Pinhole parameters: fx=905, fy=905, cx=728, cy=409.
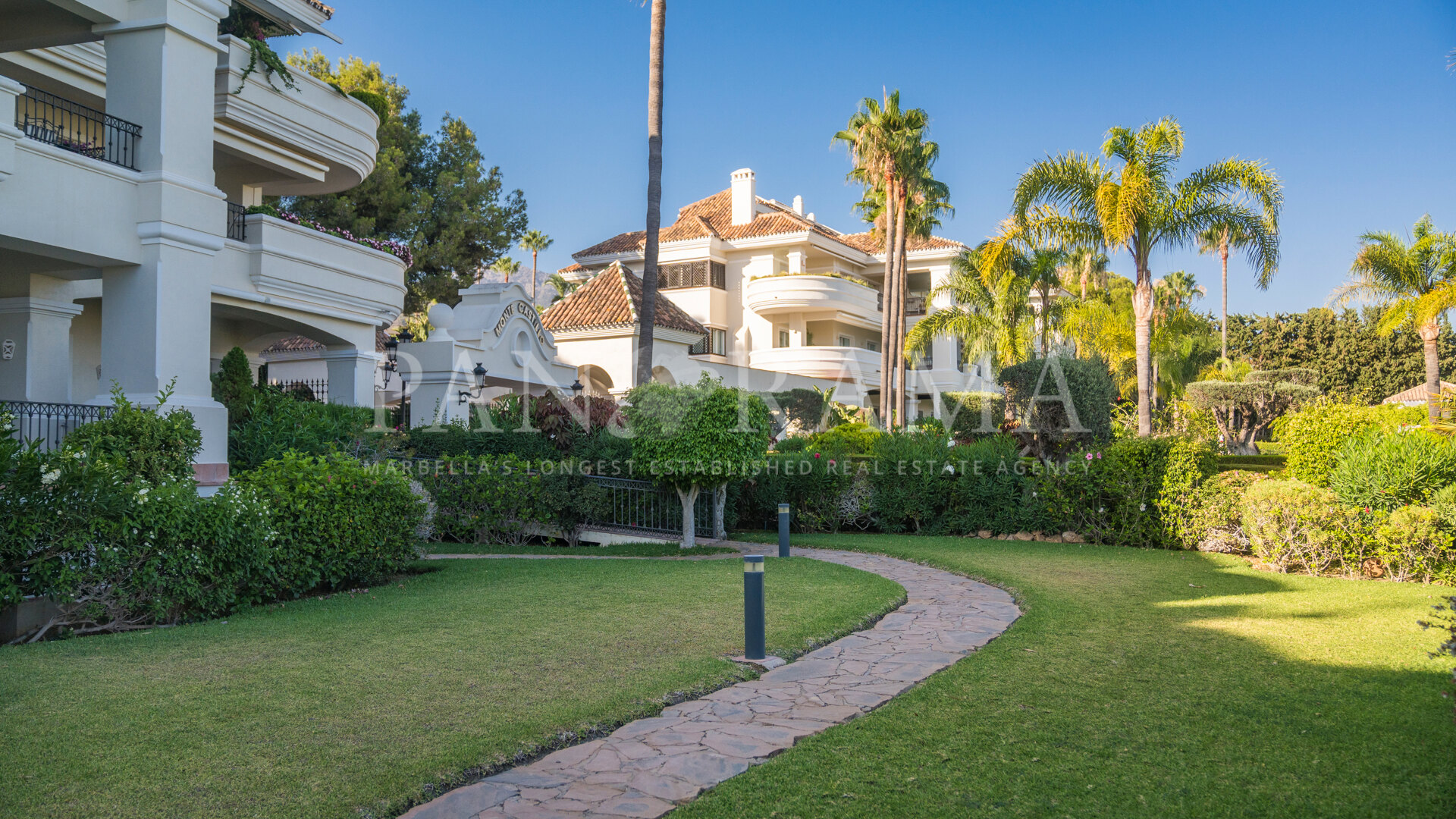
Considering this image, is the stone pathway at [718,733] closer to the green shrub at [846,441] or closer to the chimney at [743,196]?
the green shrub at [846,441]

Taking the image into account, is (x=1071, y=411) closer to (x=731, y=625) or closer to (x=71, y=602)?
(x=731, y=625)

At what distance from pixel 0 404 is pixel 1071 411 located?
19690mm

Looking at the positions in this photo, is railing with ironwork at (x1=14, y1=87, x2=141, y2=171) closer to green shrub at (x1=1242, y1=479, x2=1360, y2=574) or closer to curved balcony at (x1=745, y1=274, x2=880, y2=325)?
green shrub at (x1=1242, y1=479, x2=1360, y2=574)

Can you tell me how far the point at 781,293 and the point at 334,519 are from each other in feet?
92.8

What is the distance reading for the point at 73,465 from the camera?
789cm

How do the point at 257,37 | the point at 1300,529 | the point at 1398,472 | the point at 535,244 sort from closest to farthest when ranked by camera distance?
the point at 1398,472 → the point at 1300,529 → the point at 257,37 → the point at 535,244

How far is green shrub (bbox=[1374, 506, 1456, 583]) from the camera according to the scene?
1051 cm

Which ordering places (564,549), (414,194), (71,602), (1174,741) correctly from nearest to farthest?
(1174,741)
(71,602)
(564,549)
(414,194)

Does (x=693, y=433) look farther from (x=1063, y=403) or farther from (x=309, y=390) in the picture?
(x=1063, y=403)

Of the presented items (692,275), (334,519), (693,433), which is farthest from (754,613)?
(692,275)

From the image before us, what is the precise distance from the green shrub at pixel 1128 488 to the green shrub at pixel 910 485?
1.80 metres

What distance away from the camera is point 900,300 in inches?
1192

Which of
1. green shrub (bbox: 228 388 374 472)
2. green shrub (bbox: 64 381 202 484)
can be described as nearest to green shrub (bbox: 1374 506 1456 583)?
green shrub (bbox: 64 381 202 484)

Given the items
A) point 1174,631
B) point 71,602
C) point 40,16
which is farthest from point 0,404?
point 1174,631
